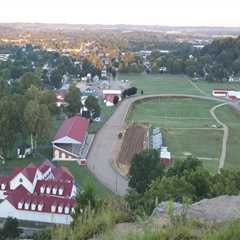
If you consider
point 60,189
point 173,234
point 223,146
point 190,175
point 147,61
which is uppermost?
point 173,234

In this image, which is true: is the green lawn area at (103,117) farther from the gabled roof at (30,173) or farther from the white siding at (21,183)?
the white siding at (21,183)

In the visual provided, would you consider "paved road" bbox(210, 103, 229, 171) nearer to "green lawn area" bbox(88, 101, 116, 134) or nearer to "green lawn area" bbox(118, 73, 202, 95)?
"green lawn area" bbox(88, 101, 116, 134)

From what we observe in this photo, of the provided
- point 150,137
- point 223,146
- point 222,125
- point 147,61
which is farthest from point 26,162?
point 147,61

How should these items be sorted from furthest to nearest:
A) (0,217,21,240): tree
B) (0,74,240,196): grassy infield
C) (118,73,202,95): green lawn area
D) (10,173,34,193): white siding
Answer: (118,73,202,95): green lawn area → (0,74,240,196): grassy infield → (10,173,34,193): white siding → (0,217,21,240): tree

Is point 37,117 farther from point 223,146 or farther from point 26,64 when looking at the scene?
point 26,64

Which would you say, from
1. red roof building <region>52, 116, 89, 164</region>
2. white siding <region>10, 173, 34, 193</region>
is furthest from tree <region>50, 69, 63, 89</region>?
white siding <region>10, 173, 34, 193</region>
